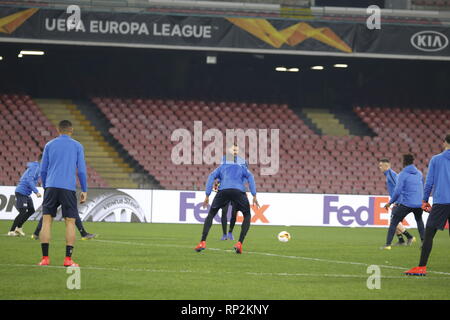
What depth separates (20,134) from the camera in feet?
115

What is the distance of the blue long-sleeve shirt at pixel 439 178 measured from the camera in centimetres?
1268

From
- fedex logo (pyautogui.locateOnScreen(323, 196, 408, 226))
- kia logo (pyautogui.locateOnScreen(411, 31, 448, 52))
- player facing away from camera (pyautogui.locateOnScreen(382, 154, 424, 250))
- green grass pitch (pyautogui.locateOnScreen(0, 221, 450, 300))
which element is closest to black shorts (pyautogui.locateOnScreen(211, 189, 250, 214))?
green grass pitch (pyautogui.locateOnScreen(0, 221, 450, 300))

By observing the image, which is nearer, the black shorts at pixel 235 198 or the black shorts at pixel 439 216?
the black shorts at pixel 439 216

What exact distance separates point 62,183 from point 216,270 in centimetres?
265

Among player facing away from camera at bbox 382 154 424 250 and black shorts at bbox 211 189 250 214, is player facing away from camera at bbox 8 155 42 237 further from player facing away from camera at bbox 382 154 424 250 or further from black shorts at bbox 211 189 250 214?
player facing away from camera at bbox 382 154 424 250

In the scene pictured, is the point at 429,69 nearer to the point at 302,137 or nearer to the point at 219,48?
the point at 302,137

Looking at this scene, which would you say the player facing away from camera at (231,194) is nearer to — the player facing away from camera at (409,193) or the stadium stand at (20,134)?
the player facing away from camera at (409,193)

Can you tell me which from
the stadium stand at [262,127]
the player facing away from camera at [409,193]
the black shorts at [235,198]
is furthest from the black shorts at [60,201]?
the stadium stand at [262,127]

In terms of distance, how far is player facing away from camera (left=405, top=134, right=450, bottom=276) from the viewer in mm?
12602

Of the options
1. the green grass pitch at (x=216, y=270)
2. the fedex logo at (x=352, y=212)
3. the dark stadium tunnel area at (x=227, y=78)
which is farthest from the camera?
the dark stadium tunnel area at (x=227, y=78)

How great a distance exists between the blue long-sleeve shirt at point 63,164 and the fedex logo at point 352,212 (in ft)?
61.3

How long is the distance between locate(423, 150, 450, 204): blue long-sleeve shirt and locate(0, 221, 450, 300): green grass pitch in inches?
47.9

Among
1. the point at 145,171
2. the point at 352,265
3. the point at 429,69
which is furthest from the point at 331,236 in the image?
the point at 429,69
